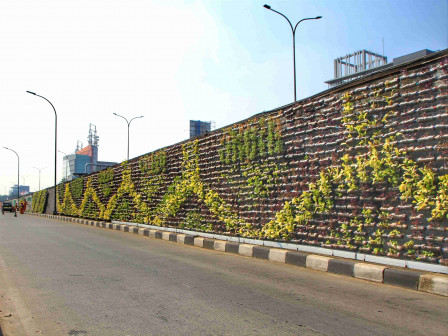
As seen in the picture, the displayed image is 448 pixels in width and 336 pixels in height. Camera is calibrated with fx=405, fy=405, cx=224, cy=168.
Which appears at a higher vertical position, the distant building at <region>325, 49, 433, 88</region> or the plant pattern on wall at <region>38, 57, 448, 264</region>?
the distant building at <region>325, 49, 433, 88</region>

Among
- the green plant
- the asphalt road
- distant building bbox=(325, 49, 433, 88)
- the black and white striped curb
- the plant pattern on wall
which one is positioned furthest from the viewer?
distant building bbox=(325, 49, 433, 88)

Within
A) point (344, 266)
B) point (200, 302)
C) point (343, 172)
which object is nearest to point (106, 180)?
point (343, 172)

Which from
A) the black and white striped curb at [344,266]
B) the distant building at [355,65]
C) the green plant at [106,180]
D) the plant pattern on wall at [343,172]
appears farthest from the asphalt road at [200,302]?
the distant building at [355,65]

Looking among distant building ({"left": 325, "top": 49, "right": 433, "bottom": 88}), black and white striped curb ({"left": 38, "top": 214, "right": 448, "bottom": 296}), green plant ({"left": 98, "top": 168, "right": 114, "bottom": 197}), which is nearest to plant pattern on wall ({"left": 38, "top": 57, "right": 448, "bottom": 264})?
black and white striped curb ({"left": 38, "top": 214, "right": 448, "bottom": 296})

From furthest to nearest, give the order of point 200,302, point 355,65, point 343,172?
point 355,65
point 343,172
point 200,302

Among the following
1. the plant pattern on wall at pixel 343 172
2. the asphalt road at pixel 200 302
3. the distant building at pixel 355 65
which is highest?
the distant building at pixel 355 65

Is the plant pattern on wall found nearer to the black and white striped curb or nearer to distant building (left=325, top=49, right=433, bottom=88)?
the black and white striped curb

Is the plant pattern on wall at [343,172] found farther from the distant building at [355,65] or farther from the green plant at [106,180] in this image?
the distant building at [355,65]

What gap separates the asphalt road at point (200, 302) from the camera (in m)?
3.70

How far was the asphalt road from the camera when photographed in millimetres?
3699

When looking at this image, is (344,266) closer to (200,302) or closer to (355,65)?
(200,302)

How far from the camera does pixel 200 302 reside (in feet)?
15.0

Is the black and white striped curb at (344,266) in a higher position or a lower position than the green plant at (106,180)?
lower

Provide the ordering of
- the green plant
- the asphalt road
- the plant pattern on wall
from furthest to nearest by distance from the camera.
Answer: the green plant < the plant pattern on wall < the asphalt road
